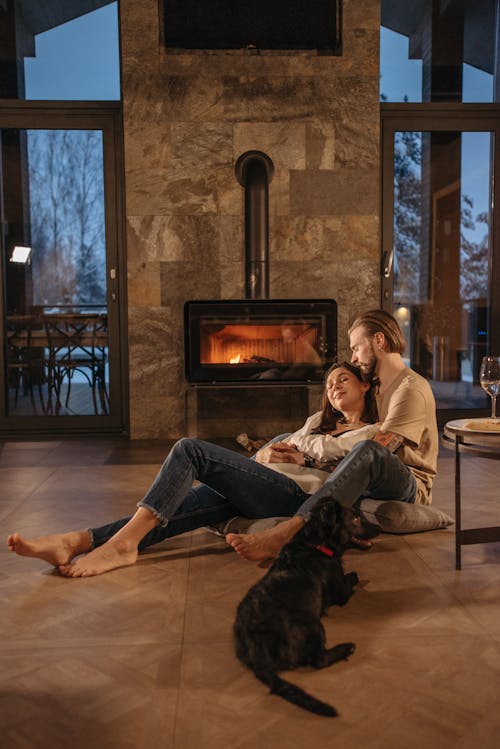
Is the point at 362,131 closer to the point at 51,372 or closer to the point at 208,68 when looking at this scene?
the point at 208,68

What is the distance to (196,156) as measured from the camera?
4.95 metres

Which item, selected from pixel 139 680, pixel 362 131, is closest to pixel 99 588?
pixel 139 680

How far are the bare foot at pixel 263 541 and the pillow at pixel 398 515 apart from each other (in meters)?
0.52

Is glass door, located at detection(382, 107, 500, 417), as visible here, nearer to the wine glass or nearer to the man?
the man

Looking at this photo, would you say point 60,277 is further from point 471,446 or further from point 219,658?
point 219,658

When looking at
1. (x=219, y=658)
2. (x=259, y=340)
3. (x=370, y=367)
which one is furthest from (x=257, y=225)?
(x=219, y=658)

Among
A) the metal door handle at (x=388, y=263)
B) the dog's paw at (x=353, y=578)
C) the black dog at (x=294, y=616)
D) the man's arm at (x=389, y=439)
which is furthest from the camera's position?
the metal door handle at (x=388, y=263)

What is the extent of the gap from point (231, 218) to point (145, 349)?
1149 mm

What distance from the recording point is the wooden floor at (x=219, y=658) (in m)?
1.39

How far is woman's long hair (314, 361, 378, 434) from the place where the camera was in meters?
2.67

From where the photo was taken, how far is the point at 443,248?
5.43 m

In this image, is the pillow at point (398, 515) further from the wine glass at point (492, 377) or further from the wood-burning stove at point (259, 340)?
the wood-burning stove at point (259, 340)

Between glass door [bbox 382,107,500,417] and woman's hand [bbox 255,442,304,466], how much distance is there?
9.60ft

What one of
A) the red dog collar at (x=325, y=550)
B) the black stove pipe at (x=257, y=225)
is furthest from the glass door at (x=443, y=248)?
the red dog collar at (x=325, y=550)
